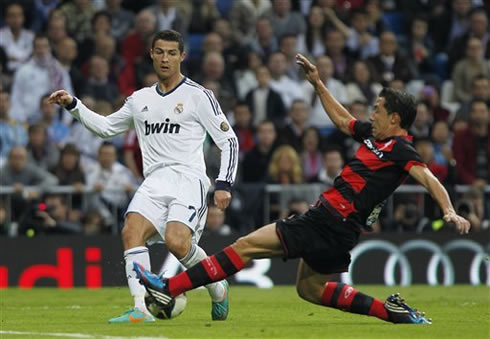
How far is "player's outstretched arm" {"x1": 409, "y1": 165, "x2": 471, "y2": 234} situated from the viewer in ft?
30.7

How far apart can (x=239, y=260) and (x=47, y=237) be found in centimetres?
824

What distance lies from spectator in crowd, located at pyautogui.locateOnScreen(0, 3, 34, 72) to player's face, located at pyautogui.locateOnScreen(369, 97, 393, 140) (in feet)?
36.1

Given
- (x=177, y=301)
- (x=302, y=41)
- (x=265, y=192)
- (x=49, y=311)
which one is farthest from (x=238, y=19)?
(x=177, y=301)

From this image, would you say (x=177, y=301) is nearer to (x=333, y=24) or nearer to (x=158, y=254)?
(x=158, y=254)

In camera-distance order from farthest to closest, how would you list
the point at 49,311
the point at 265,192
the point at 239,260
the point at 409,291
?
the point at 265,192
the point at 409,291
the point at 49,311
the point at 239,260

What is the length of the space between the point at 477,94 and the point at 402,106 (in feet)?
36.7

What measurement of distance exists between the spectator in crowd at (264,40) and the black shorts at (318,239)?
11494mm

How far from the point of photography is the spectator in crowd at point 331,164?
1853 cm

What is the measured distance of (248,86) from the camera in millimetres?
20922

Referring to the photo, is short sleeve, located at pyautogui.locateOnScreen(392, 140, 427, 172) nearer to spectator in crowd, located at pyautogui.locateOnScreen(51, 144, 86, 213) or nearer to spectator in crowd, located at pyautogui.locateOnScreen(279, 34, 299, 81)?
spectator in crowd, located at pyautogui.locateOnScreen(51, 144, 86, 213)

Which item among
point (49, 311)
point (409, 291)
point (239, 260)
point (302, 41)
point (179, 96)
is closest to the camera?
point (239, 260)

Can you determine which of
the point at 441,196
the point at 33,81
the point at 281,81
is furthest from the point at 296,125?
the point at 441,196

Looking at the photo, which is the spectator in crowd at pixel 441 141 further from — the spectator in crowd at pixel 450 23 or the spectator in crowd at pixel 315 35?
the spectator in crowd at pixel 450 23

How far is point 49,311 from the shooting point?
41.9ft
